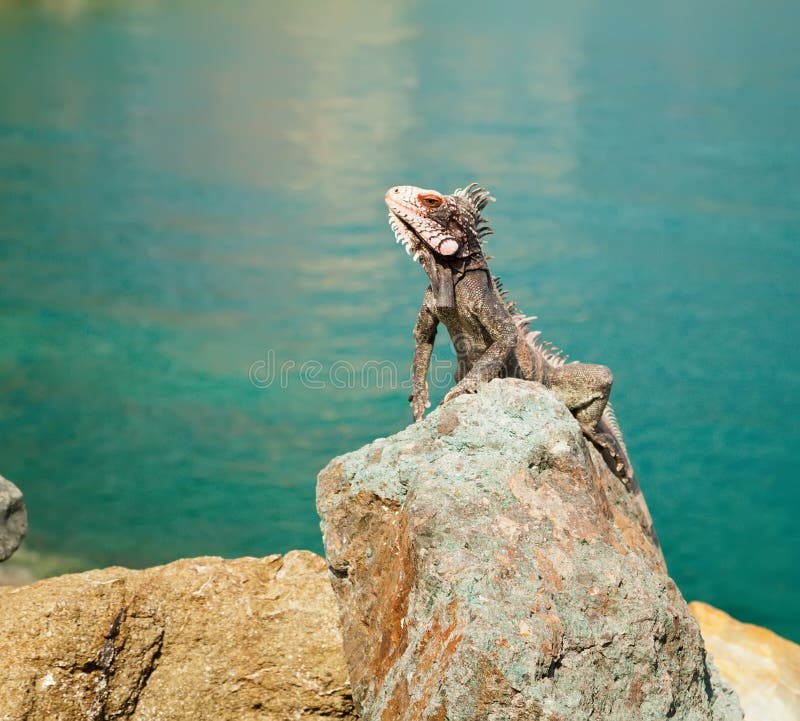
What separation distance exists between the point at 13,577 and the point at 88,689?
4150mm

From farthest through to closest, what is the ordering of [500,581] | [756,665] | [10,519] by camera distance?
[756,665] < [10,519] < [500,581]

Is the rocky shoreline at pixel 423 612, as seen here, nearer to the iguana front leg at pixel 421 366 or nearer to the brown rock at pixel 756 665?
the iguana front leg at pixel 421 366

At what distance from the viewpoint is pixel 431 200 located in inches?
170

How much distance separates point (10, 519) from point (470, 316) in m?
3.19

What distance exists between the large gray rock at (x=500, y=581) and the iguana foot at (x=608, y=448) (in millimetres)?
421

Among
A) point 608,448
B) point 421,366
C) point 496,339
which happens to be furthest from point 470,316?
point 608,448

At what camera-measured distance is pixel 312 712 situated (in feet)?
14.4

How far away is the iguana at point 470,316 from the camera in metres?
4.35

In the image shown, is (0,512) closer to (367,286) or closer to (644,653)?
(644,653)

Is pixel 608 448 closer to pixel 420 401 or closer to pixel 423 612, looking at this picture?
pixel 420 401

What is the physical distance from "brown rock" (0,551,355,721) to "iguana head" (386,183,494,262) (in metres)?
1.80

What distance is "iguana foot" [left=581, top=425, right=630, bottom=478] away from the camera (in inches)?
181

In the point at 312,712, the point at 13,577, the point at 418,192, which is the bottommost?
the point at 13,577

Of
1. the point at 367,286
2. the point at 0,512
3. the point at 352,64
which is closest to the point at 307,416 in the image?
the point at 367,286
